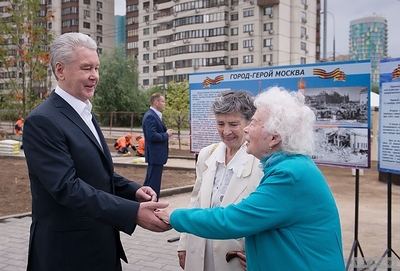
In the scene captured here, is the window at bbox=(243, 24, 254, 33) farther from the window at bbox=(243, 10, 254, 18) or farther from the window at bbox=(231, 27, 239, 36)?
the window at bbox=(231, 27, 239, 36)

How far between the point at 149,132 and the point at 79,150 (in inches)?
197

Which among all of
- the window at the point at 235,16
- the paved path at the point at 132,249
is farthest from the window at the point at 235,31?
the paved path at the point at 132,249

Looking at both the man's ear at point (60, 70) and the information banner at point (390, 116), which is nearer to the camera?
the man's ear at point (60, 70)

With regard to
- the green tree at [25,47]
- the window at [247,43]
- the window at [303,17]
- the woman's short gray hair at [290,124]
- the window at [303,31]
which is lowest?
the woman's short gray hair at [290,124]

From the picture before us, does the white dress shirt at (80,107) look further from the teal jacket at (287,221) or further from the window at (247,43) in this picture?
the window at (247,43)

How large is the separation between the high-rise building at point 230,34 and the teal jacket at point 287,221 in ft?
176

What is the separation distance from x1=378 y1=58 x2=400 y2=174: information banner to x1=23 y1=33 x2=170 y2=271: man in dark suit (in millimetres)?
2941

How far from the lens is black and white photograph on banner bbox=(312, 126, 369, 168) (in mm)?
4512

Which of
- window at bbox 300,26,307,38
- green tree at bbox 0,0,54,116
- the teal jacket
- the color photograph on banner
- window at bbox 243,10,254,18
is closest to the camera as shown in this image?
the teal jacket

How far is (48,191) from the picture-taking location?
2.20m

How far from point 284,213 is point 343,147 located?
309cm

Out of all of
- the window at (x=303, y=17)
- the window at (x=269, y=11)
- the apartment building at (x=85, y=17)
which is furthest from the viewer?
the apartment building at (x=85, y=17)

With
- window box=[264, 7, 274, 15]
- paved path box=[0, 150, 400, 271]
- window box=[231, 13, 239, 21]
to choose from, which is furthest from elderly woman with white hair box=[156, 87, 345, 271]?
window box=[231, 13, 239, 21]

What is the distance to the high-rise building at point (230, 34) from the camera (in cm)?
5675
